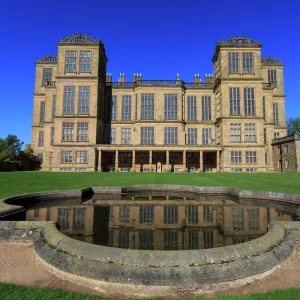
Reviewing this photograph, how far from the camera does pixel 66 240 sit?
17.6 feet

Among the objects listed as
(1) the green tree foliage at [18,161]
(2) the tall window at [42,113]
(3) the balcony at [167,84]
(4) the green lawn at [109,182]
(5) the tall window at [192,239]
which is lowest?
(5) the tall window at [192,239]

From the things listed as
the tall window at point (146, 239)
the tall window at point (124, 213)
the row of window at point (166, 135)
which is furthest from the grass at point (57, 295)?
the row of window at point (166, 135)

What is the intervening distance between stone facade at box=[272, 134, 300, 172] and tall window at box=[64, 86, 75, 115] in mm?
37174

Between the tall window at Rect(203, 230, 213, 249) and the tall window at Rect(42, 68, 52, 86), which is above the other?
the tall window at Rect(42, 68, 52, 86)

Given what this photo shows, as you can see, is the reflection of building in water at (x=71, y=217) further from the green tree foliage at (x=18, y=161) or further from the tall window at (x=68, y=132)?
the green tree foliage at (x=18, y=161)

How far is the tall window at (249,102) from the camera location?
40.7 m

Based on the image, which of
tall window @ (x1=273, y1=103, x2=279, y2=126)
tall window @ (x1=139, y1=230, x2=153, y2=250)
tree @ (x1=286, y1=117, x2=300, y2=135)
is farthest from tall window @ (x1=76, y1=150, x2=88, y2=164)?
tree @ (x1=286, y1=117, x2=300, y2=135)

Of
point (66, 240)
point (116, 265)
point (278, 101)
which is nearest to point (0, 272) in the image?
point (66, 240)

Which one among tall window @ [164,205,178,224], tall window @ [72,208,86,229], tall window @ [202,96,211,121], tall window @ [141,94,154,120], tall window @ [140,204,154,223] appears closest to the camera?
tall window @ [72,208,86,229]

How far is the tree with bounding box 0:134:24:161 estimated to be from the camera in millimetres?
43312

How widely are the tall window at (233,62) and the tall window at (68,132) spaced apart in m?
29.2

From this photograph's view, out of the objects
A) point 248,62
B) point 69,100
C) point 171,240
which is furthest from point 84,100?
point 171,240

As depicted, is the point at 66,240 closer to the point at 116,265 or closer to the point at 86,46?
the point at 116,265

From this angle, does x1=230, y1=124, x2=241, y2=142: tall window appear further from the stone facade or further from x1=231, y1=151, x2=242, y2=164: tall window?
the stone facade
